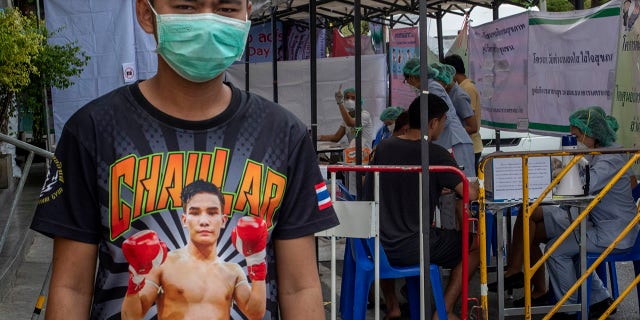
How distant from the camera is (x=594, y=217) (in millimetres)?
5941

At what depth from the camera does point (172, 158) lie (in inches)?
77.9

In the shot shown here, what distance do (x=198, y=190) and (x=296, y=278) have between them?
338 millimetres

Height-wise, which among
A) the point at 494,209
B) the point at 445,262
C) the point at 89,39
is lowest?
the point at 445,262

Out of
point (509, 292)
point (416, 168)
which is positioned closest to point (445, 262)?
point (416, 168)

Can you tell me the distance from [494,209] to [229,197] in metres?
3.79

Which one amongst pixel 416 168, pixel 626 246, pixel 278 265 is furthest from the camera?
pixel 626 246

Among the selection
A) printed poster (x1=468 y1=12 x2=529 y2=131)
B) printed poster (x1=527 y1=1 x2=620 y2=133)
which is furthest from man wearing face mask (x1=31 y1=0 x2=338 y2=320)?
printed poster (x1=468 y1=12 x2=529 y2=131)

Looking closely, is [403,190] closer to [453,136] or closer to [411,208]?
[411,208]

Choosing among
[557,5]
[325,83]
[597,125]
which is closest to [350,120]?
[325,83]

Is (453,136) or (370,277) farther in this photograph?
(453,136)

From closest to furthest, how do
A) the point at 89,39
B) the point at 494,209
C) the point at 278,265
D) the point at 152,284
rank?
1. the point at 152,284
2. the point at 278,265
3. the point at 494,209
4. the point at 89,39

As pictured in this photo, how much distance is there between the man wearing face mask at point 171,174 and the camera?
196 cm

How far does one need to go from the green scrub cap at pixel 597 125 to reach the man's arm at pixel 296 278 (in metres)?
4.49

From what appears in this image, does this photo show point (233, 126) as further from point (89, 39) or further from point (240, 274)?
point (89, 39)
